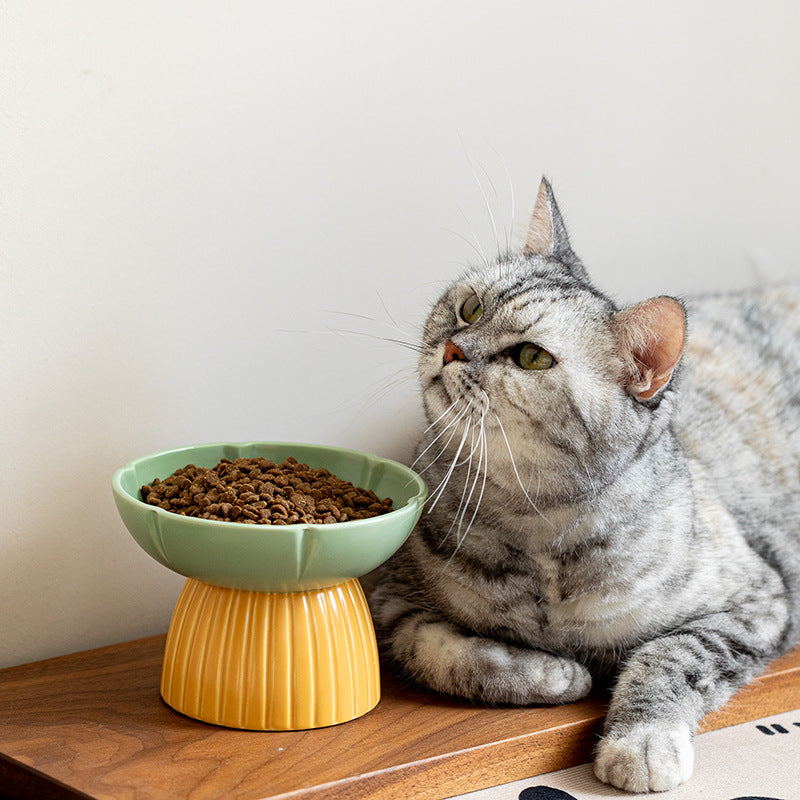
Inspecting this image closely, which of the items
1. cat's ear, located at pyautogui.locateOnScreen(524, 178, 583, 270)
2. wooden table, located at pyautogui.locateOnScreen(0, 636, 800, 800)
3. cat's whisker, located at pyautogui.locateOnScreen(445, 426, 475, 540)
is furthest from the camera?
cat's ear, located at pyautogui.locateOnScreen(524, 178, 583, 270)

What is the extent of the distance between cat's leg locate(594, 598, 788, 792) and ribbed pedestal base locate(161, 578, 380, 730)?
0.31 meters

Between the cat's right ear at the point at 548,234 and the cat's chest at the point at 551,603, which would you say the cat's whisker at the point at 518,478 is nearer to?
the cat's chest at the point at 551,603

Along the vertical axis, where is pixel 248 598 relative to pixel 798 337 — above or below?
below

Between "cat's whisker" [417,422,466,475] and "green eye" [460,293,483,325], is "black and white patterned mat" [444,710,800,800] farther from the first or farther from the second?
"green eye" [460,293,483,325]

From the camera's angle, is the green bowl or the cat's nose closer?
the green bowl

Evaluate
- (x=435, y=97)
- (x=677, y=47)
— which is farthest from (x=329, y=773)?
(x=677, y=47)

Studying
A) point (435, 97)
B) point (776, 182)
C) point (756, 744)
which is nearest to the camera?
point (756, 744)

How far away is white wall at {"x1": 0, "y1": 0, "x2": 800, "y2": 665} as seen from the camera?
115 cm

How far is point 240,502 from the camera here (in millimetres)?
1021

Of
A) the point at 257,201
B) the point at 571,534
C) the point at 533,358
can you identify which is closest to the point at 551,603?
the point at 571,534

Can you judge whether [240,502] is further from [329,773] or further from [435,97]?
[435,97]

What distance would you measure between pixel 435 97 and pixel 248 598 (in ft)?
2.60

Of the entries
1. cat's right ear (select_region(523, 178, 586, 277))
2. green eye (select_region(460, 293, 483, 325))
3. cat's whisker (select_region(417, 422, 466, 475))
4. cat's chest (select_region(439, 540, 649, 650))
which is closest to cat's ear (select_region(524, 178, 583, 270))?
cat's right ear (select_region(523, 178, 586, 277))

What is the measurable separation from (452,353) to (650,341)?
222 mm
